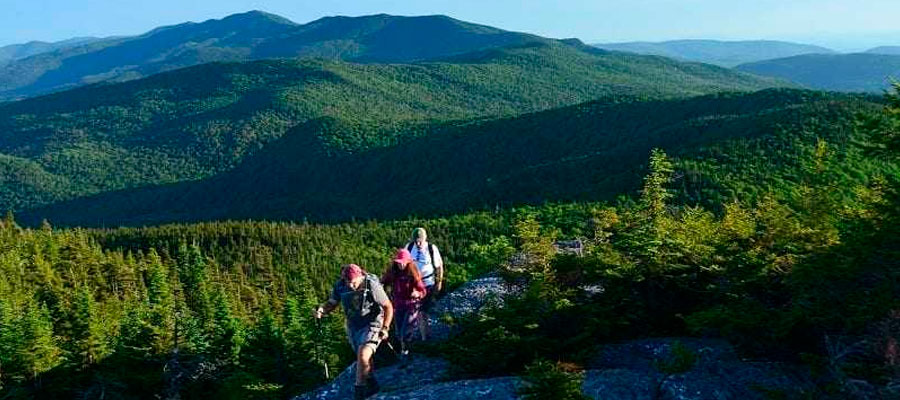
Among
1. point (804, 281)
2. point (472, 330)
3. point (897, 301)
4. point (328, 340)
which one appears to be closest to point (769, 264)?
point (804, 281)

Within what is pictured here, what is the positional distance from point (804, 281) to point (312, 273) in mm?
99957

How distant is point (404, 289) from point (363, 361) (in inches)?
115

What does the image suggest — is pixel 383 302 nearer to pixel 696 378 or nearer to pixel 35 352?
pixel 696 378

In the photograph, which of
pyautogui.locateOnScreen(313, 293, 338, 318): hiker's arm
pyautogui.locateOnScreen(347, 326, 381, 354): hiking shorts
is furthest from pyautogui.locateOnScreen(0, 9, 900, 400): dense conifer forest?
pyautogui.locateOnScreen(313, 293, 338, 318): hiker's arm

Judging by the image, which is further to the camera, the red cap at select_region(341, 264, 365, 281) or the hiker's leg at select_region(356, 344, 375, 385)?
the hiker's leg at select_region(356, 344, 375, 385)

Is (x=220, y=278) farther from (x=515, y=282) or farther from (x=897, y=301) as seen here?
(x=897, y=301)

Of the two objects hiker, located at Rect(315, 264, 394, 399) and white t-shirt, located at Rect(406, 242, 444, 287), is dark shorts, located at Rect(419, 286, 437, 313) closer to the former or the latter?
white t-shirt, located at Rect(406, 242, 444, 287)

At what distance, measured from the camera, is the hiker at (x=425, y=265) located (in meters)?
18.4

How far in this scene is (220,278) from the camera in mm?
102000

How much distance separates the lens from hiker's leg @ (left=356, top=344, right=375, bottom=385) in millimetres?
14914

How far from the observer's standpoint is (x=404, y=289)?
17.6 meters

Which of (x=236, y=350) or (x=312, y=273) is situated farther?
(x=312, y=273)

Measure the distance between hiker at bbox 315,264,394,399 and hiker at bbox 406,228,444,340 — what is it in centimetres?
333

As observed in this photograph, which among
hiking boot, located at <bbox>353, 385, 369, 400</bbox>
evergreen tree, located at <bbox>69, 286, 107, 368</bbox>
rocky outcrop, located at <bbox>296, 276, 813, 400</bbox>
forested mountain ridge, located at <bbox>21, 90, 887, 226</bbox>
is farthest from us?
forested mountain ridge, located at <bbox>21, 90, 887, 226</bbox>
